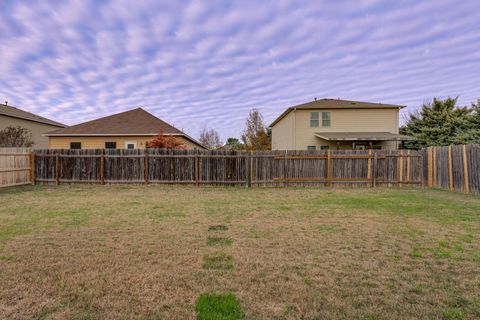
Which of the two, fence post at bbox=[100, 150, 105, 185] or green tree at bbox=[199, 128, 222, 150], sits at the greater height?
green tree at bbox=[199, 128, 222, 150]

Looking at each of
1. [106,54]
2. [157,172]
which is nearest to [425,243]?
[157,172]

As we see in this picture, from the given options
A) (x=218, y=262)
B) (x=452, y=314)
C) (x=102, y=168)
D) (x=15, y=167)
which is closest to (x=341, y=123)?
(x=102, y=168)

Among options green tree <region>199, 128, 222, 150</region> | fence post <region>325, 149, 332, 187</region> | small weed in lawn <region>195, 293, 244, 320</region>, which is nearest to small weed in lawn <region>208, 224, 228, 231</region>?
small weed in lawn <region>195, 293, 244, 320</region>

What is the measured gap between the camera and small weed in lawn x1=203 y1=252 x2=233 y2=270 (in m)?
3.43

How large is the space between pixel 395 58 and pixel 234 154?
32.0ft

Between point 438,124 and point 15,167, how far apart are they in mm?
29571

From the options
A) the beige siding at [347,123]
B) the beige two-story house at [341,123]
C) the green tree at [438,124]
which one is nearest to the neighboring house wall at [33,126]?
the beige siding at [347,123]

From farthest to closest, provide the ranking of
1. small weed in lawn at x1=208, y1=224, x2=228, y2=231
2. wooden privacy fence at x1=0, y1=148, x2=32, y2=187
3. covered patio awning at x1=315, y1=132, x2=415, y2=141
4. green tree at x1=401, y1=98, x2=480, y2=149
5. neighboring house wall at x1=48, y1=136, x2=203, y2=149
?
green tree at x1=401, y1=98, x2=480, y2=149
neighboring house wall at x1=48, y1=136, x2=203, y2=149
covered patio awning at x1=315, y1=132, x2=415, y2=141
wooden privacy fence at x1=0, y1=148, x2=32, y2=187
small weed in lawn at x1=208, y1=224, x2=228, y2=231

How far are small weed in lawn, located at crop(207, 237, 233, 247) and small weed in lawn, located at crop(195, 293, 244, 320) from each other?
1.63 meters

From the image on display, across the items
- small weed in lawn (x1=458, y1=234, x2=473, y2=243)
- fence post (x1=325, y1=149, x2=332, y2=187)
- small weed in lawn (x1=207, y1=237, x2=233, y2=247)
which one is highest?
fence post (x1=325, y1=149, x2=332, y2=187)

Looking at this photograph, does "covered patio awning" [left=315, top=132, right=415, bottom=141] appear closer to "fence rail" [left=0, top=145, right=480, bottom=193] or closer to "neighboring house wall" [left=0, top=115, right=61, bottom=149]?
"fence rail" [left=0, top=145, right=480, bottom=193]

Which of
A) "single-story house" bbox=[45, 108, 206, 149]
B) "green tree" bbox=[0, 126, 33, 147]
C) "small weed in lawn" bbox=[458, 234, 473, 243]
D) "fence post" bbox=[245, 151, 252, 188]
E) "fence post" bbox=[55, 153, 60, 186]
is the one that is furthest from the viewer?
"green tree" bbox=[0, 126, 33, 147]

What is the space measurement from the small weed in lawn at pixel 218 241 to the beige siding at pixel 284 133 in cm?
1589

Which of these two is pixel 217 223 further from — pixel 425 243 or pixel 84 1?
pixel 84 1
